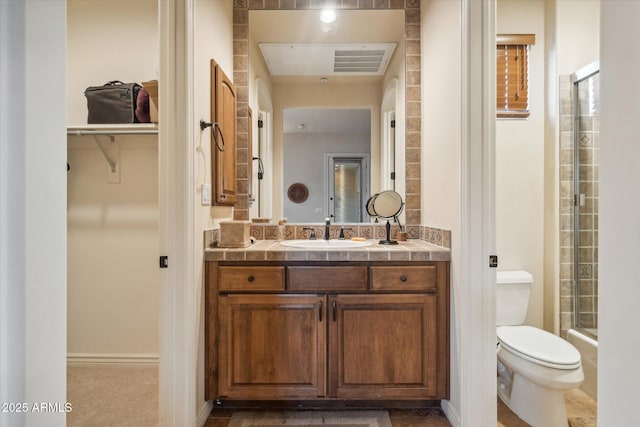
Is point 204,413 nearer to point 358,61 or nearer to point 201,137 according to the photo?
point 201,137

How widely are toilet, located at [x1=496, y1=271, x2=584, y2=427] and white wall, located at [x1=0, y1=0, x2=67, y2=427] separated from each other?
6.14ft

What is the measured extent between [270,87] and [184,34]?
2.89 ft

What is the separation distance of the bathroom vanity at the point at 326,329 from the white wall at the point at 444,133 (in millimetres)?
88

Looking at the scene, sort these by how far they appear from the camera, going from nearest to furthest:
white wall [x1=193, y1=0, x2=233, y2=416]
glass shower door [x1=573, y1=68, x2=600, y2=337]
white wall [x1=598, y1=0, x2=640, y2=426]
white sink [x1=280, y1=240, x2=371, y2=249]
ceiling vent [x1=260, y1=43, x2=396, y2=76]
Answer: white wall [x1=598, y1=0, x2=640, y2=426] < white wall [x1=193, y1=0, x2=233, y2=416] < white sink [x1=280, y1=240, x2=371, y2=249] < glass shower door [x1=573, y1=68, x2=600, y2=337] < ceiling vent [x1=260, y1=43, x2=396, y2=76]

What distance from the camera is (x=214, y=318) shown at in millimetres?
1688

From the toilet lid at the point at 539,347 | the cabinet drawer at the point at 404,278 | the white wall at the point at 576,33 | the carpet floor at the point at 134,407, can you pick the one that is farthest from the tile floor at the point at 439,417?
the white wall at the point at 576,33

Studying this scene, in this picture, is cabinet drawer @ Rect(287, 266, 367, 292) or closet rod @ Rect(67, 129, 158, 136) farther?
closet rod @ Rect(67, 129, 158, 136)

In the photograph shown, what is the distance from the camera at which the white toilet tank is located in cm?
204

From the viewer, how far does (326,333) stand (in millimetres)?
1693

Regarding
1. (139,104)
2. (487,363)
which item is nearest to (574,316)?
(487,363)

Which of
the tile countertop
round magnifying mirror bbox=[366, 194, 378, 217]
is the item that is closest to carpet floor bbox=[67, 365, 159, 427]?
the tile countertop

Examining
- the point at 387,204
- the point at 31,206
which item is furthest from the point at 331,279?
the point at 31,206

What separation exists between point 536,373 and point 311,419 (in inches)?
45.3

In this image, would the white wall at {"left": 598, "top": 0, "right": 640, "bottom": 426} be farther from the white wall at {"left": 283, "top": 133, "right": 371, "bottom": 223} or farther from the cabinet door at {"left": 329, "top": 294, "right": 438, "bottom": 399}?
the white wall at {"left": 283, "top": 133, "right": 371, "bottom": 223}
